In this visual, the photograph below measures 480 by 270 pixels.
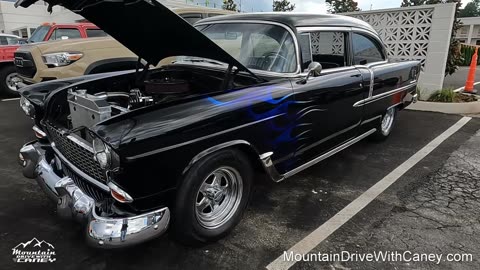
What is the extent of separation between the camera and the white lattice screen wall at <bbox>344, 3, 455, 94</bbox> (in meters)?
7.12

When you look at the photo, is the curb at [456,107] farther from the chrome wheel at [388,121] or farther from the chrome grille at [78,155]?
the chrome grille at [78,155]

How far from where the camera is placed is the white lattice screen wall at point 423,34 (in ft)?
23.4

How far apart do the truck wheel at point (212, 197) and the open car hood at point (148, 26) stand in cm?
85

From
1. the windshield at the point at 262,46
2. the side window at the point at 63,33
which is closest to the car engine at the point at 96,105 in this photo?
the windshield at the point at 262,46

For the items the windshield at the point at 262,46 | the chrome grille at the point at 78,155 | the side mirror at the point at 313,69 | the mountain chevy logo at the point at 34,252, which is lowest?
the mountain chevy logo at the point at 34,252

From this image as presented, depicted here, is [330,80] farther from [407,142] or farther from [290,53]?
[407,142]

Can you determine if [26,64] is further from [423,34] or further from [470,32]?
[470,32]

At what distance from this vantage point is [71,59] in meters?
5.79

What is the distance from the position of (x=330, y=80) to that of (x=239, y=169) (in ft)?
4.67

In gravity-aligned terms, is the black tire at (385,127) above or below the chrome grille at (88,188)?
below

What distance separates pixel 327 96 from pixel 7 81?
8.45 metres

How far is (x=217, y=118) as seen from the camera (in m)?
2.32

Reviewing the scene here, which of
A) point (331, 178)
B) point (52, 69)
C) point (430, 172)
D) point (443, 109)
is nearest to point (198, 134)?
point (331, 178)

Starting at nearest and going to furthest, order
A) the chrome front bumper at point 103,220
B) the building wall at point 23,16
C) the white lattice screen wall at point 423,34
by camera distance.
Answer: the chrome front bumper at point 103,220 → the white lattice screen wall at point 423,34 → the building wall at point 23,16
